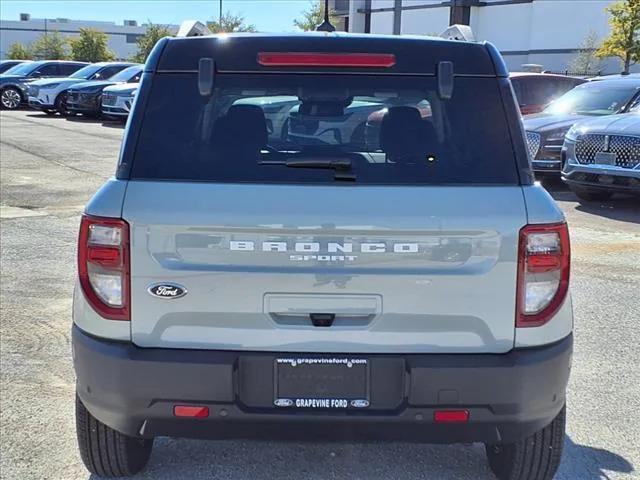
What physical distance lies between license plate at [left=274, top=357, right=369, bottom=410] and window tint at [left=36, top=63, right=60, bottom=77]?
1097 inches

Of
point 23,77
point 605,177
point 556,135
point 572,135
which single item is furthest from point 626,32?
point 605,177

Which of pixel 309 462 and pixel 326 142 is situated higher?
pixel 326 142

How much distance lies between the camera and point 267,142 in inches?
115

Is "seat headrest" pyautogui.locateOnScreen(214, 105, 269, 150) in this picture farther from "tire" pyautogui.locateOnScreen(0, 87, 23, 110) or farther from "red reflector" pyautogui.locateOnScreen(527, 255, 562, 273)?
"tire" pyautogui.locateOnScreen(0, 87, 23, 110)

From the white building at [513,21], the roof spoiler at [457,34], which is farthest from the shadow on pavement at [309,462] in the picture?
the white building at [513,21]

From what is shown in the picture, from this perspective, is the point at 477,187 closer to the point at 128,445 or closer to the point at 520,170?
the point at 520,170

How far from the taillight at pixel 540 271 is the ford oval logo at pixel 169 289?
3.78 feet

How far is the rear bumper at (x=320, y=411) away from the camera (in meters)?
2.55

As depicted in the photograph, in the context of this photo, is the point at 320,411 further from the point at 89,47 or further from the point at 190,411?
the point at 89,47

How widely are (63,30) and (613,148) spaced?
114 meters

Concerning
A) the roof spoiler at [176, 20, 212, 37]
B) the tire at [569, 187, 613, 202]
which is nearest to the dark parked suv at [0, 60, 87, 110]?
the tire at [569, 187, 613, 202]

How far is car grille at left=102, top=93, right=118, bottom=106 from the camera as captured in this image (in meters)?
21.5

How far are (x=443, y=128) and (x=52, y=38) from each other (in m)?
77.3

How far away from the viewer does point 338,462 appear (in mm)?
3408
